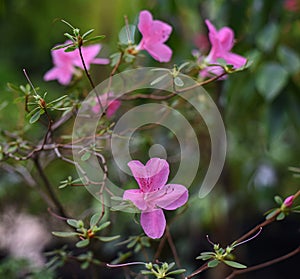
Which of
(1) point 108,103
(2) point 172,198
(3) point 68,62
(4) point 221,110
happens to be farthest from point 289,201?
(4) point 221,110

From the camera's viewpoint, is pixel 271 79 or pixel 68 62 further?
pixel 271 79

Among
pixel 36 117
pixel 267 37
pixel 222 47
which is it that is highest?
pixel 267 37

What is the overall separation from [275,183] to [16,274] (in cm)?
83

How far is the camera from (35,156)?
21.5 inches

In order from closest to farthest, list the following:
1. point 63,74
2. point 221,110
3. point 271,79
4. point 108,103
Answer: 1. point 108,103
2. point 63,74
3. point 271,79
4. point 221,110

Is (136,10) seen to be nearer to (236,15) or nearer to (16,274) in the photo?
(236,15)

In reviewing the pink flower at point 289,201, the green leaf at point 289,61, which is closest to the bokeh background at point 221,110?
the green leaf at point 289,61

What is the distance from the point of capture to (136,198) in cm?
40

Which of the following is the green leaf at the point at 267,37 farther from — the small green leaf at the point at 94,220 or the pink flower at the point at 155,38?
the small green leaf at the point at 94,220

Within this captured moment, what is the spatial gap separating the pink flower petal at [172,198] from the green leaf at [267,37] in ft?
1.56

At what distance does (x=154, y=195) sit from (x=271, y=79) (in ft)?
1.48

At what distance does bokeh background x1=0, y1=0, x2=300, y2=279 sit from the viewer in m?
0.83

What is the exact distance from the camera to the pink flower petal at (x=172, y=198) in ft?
1.35

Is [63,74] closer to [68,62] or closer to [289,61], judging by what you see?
[68,62]
